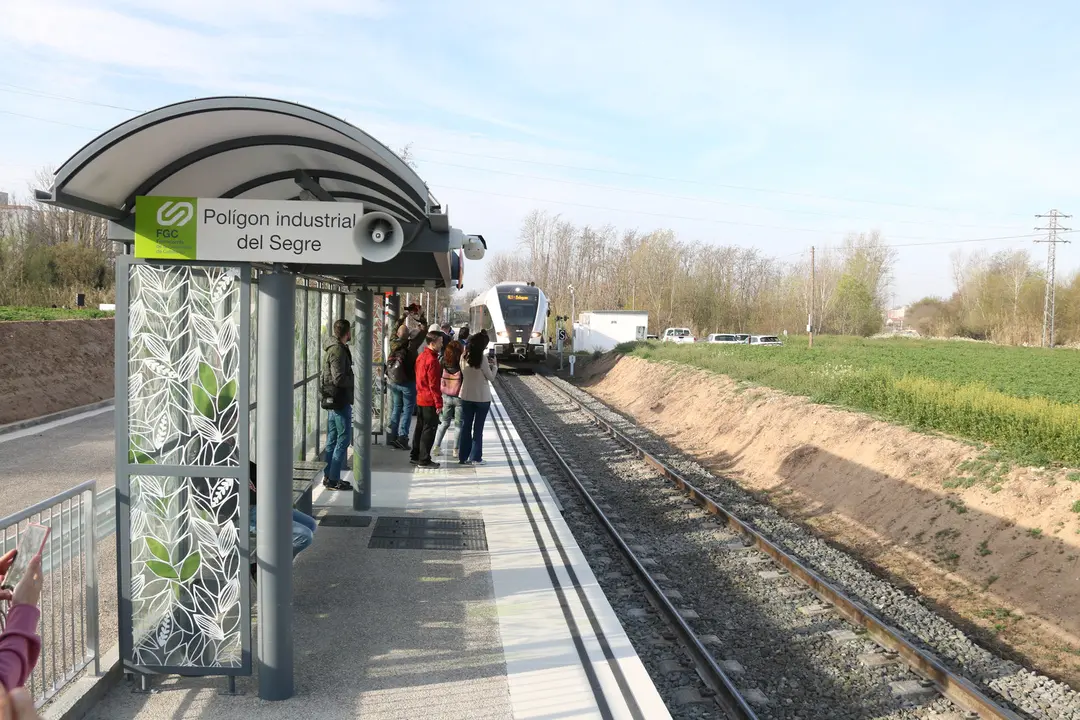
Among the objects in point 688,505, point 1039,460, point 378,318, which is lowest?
point 688,505

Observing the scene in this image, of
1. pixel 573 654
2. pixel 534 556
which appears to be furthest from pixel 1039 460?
pixel 573 654

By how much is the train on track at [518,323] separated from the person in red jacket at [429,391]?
65.5 feet

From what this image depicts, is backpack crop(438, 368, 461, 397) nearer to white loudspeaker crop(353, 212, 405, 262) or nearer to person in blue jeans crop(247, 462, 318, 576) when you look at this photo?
person in blue jeans crop(247, 462, 318, 576)

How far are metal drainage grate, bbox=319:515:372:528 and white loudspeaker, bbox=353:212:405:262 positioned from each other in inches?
158

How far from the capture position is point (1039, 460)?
9.69 meters

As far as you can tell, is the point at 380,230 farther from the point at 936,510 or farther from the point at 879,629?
the point at 936,510

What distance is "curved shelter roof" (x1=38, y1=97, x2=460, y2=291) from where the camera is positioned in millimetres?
3896

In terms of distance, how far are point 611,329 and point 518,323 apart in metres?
9.64

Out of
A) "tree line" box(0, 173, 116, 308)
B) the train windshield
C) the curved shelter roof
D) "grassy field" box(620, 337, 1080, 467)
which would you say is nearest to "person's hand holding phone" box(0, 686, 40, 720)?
the curved shelter roof

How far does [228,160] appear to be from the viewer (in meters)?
4.98

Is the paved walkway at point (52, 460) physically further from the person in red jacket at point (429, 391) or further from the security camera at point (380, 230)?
the security camera at point (380, 230)

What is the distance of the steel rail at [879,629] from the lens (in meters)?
5.27

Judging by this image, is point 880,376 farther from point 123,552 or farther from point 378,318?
point 123,552

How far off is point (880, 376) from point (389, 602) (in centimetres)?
1306
